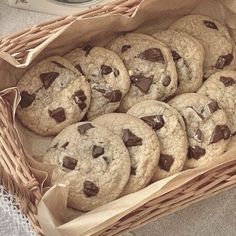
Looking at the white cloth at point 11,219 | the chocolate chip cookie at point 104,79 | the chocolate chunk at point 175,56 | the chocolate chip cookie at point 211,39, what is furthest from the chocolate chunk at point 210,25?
the white cloth at point 11,219

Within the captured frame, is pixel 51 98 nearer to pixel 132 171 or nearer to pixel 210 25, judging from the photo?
pixel 132 171

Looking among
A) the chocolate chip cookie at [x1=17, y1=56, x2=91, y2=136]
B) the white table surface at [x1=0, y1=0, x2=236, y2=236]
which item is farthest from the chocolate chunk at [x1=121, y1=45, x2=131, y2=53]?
the white table surface at [x1=0, y1=0, x2=236, y2=236]

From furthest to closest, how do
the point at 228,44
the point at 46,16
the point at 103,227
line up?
1. the point at 46,16
2. the point at 228,44
3. the point at 103,227

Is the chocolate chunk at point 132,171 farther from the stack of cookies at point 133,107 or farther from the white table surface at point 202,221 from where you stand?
the white table surface at point 202,221

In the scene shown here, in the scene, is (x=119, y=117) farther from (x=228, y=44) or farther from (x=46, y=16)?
(x=46, y=16)

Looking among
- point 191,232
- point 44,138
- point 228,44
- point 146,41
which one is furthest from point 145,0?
point 191,232
